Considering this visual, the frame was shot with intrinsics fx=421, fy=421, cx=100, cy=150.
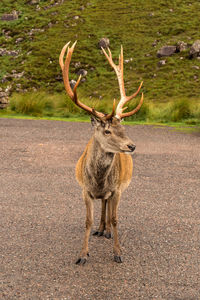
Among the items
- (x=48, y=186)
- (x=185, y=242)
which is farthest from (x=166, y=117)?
(x=185, y=242)

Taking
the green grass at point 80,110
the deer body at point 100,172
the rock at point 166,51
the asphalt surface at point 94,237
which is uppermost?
the deer body at point 100,172

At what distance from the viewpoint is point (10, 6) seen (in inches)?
2454

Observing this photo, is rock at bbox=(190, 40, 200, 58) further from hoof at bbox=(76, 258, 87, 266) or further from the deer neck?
hoof at bbox=(76, 258, 87, 266)

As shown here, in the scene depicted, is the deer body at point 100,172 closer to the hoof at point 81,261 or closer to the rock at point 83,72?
the hoof at point 81,261

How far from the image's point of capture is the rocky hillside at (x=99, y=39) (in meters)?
41.0

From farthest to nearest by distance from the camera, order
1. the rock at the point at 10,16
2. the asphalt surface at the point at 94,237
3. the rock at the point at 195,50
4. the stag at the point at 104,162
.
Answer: the rock at the point at 10,16 < the rock at the point at 195,50 < the stag at the point at 104,162 < the asphalt surface at the point at 94,237

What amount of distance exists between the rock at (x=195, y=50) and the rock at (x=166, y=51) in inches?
91.2

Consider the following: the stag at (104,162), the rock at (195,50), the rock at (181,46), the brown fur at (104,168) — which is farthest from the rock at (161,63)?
the brown fur at (104,168)

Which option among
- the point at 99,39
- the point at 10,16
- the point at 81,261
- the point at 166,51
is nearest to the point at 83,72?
the point at 99,39

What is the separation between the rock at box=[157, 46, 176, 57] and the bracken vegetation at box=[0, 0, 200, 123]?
2.68 ft

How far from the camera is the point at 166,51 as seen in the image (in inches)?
1766

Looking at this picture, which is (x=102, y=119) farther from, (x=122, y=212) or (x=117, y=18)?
(x=117, y=18)

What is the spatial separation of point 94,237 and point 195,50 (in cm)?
4018

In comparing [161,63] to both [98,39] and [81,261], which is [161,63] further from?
[81,261]
